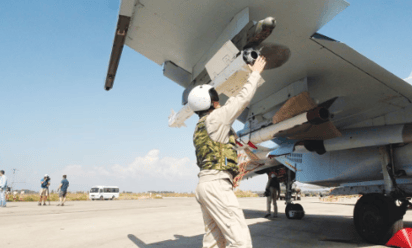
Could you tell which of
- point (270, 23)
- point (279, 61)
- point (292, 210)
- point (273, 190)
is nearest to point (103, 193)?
point (273, 190)

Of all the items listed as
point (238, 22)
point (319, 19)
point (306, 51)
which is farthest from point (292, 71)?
point (238, 22)

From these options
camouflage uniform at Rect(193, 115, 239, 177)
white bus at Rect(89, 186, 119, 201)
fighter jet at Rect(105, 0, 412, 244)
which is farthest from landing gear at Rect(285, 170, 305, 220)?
white bus at Rect(89, 186, 119, 201)

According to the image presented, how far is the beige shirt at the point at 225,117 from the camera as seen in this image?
1.87 meters

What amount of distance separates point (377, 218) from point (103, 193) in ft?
94.3

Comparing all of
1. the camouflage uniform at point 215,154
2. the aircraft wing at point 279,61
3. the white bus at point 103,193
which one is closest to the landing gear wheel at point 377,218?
the aircraft wing at point 279,61

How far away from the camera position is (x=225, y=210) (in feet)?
5.82

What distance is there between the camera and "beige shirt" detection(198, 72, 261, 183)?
187cm

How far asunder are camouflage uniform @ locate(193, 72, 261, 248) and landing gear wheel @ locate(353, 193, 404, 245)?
367 centimetres

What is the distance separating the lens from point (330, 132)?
208 inches

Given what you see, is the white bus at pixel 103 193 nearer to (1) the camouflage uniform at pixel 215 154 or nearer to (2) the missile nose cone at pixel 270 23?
(2) the missile nose cone at pixel 270 23

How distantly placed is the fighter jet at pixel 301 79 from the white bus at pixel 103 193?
991 inches

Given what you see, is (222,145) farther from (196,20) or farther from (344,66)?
(344,66)

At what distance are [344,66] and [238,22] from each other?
2.31 metres

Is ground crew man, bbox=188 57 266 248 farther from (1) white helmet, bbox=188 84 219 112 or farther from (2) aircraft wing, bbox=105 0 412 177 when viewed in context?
(2) aircraft wing, bbox=105 0 412 177
